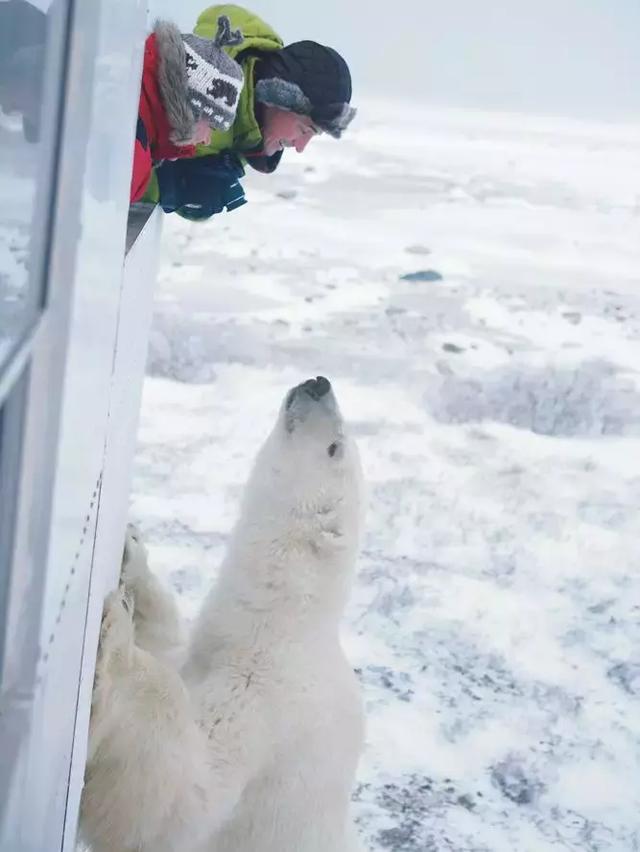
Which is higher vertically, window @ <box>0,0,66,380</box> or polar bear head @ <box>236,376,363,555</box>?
window @ <box>0,0,66,380</box>

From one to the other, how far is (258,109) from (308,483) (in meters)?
0.81

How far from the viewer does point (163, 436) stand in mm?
5242

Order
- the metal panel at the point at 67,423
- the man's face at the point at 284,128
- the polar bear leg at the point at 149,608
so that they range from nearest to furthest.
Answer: the metal panel at the point at 67,423, the polar bear leg at the point at 149,608, the man's face at the point at 284,128

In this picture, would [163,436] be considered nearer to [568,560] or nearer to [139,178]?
[568,560]

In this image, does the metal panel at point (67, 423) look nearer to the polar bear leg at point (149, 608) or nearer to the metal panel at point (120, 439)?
the metal panel at point (120, 439)

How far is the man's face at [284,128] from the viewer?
233cm

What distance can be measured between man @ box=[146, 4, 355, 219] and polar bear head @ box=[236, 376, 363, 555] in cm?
48

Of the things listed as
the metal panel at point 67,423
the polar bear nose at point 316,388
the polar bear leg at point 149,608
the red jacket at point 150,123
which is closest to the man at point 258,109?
the red jacket at point 150,123

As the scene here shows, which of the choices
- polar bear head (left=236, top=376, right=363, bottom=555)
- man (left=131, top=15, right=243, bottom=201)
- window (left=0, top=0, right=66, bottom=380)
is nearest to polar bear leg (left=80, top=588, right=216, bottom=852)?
polar bear head (left=236, top=376, right=363, bottom=555)

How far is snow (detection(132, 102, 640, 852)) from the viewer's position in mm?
3254

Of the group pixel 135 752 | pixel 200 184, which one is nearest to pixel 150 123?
pixel 200 184

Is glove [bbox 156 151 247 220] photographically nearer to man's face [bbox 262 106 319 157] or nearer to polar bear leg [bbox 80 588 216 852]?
man's face [bbox 262 106 319 157]

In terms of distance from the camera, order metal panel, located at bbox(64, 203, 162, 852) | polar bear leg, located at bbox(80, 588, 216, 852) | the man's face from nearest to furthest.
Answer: metal panel, located at bbox(64, 203, 162, 852)
polar bear leg, located at bbox(80, 588, 216, 852)
the man's face

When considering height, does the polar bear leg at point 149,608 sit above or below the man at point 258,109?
below
